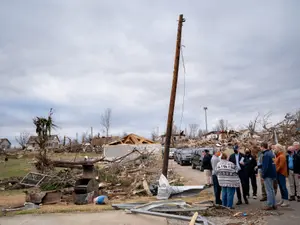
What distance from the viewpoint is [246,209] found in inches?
360

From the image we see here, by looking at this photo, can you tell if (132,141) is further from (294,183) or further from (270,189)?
(270,189)

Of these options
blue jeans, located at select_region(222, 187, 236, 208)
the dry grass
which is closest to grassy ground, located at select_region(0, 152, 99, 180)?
the dry grass

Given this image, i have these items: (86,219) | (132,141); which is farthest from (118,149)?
(86,219)

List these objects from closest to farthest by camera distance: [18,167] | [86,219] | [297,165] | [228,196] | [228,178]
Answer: [86,219] < [228,178] < [228,196] < [297,165] < [18,167]

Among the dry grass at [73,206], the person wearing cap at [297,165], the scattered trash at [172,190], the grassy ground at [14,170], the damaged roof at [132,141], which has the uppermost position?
the damaged roof at [132,141]

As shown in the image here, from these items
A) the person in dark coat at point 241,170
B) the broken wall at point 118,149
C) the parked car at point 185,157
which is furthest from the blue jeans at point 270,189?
the broken wall at point 118,149

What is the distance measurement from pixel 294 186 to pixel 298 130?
11.8 metres

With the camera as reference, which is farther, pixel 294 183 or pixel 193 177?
pixel 193 177

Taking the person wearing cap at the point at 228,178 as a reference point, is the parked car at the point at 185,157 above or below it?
above

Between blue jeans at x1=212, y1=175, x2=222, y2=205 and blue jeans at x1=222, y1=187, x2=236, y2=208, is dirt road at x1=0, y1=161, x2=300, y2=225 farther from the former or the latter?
blue jeans at x1=212, y1=175, x2=222, y2=205

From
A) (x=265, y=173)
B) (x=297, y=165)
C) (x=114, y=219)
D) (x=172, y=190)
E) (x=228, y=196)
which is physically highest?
(x=297, y=165)

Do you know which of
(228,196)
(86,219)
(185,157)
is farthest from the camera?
(185,157)

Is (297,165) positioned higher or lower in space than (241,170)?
higher

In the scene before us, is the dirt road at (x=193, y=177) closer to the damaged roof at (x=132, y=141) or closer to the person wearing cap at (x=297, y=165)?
the person wearing cap at (x=297, y=165)
